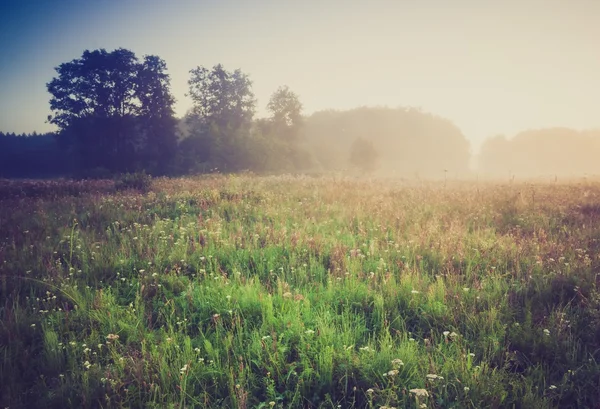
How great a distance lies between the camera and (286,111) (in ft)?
191

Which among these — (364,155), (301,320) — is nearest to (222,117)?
(364,155)

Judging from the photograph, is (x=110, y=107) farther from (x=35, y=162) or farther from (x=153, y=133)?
(x=35, y=162)

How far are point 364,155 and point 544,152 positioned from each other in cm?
8155

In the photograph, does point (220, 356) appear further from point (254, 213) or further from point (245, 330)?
point (254, 213)

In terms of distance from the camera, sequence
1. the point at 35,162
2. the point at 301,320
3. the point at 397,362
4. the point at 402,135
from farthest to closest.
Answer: the point at 402,135 → the point at 35,162 → the point at 301,320 → the point at 397,362

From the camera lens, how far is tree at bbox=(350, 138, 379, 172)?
59.1 m

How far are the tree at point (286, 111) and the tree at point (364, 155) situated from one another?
37.9 feet

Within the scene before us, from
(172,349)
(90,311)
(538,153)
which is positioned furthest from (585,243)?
(538,153)

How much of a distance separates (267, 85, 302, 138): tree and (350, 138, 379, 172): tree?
11.6 metres

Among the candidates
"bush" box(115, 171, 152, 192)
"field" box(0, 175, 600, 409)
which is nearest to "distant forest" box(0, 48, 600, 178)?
"bush" box(115, 171, 152, 192)

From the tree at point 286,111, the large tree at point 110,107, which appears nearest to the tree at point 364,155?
the tree at point 286,111

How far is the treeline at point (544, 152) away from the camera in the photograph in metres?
90.9

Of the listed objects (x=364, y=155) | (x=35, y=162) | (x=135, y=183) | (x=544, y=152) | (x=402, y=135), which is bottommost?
(x=135, y=183)

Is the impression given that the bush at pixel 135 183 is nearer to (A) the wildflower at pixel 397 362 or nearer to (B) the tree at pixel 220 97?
(A) the wildflower at pixel 397 362
